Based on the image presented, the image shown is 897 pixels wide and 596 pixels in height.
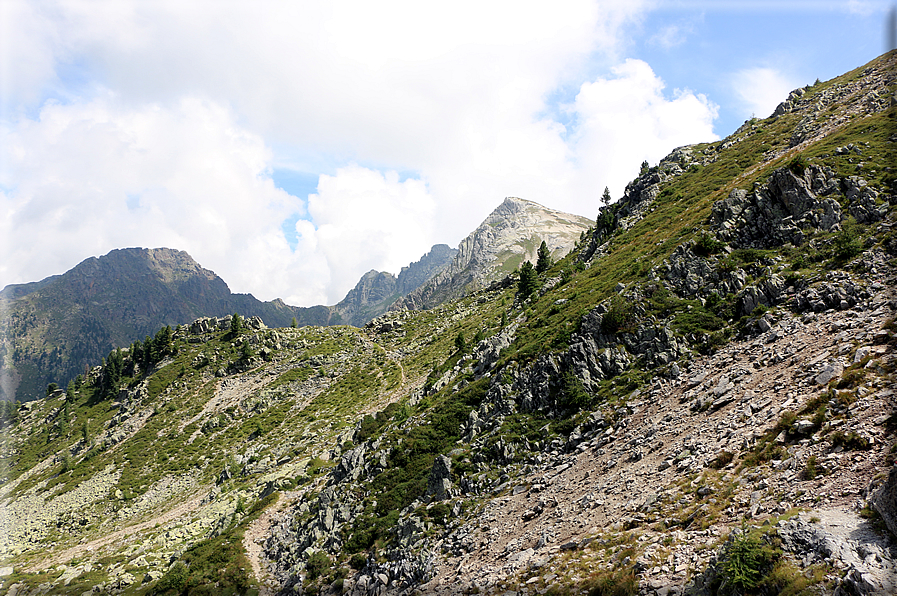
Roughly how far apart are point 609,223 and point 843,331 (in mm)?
58417

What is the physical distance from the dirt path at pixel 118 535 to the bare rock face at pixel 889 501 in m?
72.1

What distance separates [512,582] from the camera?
16.7m

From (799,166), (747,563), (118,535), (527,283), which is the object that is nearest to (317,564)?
(747,563)

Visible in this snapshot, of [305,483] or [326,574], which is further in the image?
[305,483]

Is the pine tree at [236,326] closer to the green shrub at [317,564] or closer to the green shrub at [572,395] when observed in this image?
the green shrub at [317,564]

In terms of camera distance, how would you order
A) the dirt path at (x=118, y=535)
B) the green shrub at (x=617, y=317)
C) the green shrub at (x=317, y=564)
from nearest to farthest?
the green shrub at (x=317, y=564), the green shrub at (x=617, y=317), the dirt path at (x=118, y=535)

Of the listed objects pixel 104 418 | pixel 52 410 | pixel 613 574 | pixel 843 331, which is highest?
pixel 52 410

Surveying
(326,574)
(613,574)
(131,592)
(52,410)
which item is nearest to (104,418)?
(52,410)

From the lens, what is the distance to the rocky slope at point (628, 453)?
12.3m

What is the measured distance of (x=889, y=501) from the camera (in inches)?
360

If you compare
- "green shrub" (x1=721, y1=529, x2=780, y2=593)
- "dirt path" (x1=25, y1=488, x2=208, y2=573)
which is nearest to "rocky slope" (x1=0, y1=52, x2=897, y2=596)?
"green shrub" (x1=721, y1=529, x2=780, y2=593)

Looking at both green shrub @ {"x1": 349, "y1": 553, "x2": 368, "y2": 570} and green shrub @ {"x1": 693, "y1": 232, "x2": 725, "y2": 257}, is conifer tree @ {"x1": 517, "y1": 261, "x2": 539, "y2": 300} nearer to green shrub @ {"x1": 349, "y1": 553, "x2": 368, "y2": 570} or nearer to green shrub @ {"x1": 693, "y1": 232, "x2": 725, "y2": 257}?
green shrub @ {"x1": 693, "y1": 232, "x2": 725, "y2": 257}

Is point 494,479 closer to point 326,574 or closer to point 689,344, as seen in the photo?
point 326,574

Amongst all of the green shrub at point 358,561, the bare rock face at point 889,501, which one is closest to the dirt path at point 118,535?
the green shrub at point 358,561
